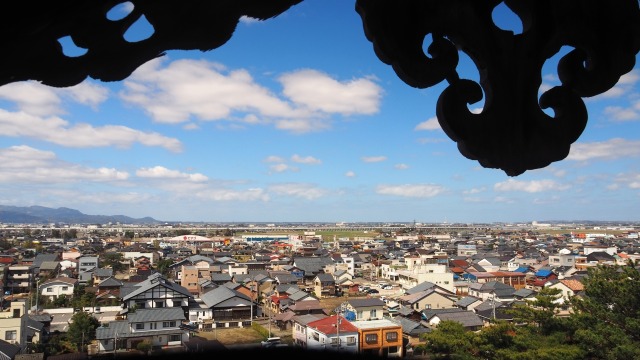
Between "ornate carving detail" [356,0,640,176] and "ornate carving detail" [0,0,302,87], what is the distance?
0.53 feet

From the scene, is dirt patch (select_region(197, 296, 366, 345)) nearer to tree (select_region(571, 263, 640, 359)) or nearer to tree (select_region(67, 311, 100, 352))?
tree (select_region(67, 311, 100, 352))

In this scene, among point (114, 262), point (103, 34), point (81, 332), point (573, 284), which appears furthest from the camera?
point (114, 262)

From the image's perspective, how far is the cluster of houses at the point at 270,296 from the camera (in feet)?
25.4

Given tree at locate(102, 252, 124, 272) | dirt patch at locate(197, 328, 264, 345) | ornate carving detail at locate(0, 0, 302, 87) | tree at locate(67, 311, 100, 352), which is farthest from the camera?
tree at locate(102, 252, 124, 272)

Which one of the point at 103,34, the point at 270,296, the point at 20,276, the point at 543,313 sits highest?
the point at 103,34

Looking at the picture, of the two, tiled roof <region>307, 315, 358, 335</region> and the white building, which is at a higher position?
tiled roof <region>307, 315, 358, 335</region>

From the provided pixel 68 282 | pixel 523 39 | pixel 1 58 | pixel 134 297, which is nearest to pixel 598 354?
pixel 523 39

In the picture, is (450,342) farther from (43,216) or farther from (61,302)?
(43,216)

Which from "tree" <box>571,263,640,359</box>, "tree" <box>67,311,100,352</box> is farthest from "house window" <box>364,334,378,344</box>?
"tree" <box>67,311,100,352</box>

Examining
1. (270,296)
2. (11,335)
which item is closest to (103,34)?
(11,335)

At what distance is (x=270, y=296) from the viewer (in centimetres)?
1328

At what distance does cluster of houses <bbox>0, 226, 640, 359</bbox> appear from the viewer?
7.75m

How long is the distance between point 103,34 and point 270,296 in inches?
524

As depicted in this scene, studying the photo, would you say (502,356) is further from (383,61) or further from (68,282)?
(68,282)
